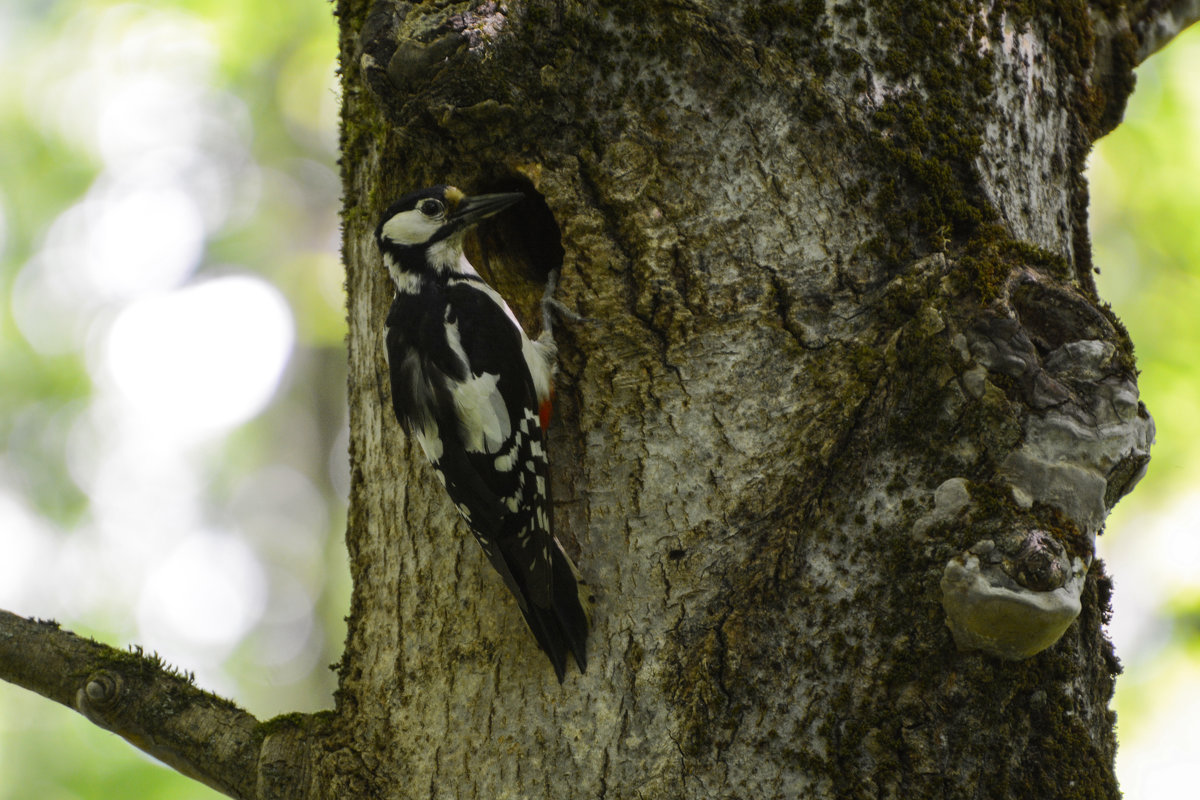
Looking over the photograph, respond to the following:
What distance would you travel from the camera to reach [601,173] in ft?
7.08

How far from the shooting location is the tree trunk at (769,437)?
177 centimetres

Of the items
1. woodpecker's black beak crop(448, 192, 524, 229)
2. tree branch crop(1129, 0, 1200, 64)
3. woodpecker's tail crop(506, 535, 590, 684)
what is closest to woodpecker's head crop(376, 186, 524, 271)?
woodpecker's black beak crop(448, 192, 524, 229)

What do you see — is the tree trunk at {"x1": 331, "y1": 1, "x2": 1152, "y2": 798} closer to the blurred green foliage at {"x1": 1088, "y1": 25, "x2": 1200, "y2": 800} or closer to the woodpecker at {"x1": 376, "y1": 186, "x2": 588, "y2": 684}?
the woodpecker at {"x1": 376, "y1": 186, "x2": 588, "y2": 684}

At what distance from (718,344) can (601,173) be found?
489 millimetres

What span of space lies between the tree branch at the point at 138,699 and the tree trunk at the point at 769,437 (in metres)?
0.03

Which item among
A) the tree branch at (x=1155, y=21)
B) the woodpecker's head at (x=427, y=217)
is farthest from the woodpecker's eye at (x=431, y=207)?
the tree branch at (x=1155, y=21)

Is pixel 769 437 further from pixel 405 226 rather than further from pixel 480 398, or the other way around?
pixel 405 226

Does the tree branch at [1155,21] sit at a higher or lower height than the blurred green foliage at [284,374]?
lower

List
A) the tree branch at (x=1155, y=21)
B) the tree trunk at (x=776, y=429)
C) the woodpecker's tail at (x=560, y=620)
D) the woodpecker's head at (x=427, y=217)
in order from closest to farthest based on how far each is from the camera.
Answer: the tree trunk at (x=776, y=429)
the woodpecker's tail at (x=560, y=620)
the woodpecker's head at (x=427, y=217)
the tree branch at (x=1155, y=21)

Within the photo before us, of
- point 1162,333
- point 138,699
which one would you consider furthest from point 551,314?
point 1162,333

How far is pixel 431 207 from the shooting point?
2523 millimetres

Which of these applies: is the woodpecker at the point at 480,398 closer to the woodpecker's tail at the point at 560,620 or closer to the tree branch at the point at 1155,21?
the woodpecker's tail at the point at 560,620

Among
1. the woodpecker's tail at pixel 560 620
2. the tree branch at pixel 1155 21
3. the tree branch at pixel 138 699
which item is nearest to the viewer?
the woodpecker's tail at pixel 560 620

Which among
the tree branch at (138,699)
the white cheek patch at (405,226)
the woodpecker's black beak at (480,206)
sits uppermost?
the woodpecker's black beak at (480,206)
